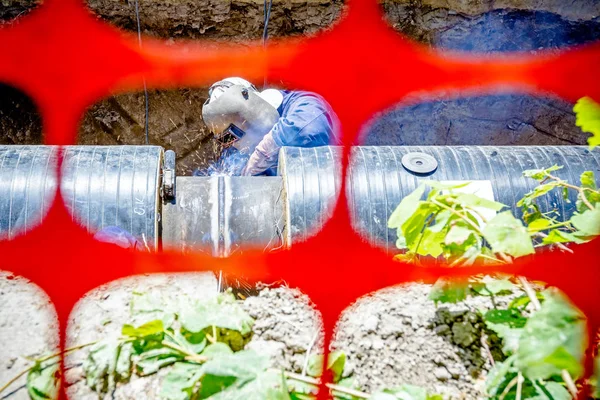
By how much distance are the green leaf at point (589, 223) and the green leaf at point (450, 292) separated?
0.22 metres

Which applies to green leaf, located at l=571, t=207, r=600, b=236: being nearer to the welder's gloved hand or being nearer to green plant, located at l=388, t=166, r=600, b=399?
green plant, located at l=388, t=166, r=600, b=399

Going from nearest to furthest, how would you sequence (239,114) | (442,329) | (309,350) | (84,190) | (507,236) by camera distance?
(507,236)
(309,350)
(442,329)
(84,190)
(239,114)

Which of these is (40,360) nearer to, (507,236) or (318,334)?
(318,334)

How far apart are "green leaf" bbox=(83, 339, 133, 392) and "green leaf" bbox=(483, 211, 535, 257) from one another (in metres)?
0.66

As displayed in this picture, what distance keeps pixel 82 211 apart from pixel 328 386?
1.77m

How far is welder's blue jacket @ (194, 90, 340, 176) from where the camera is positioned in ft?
9.55

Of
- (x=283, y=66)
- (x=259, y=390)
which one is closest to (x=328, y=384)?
(x=259, y=390)

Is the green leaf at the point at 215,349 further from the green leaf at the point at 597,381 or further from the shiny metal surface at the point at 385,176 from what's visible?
the shiny metal surface at the point at 385,176

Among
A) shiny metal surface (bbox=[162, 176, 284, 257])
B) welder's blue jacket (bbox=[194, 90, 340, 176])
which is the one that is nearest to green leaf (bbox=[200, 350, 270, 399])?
shiny metal surface (bbox=[162, 176, 284, 257])

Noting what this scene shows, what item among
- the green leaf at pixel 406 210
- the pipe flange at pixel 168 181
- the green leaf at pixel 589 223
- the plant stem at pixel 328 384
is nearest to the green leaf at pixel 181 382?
the plant stem at pixel 328 384

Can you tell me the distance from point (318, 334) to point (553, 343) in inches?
17.8

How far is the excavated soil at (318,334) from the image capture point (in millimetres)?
838

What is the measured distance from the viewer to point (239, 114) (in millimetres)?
3109

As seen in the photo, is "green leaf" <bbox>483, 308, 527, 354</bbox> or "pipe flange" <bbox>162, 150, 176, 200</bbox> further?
"pipe flange" <bbox>162, 150, 176, 200</bbox>
